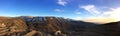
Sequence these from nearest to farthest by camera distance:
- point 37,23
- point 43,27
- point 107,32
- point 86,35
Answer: point 107,32 < point 86,35 < point 43,27 < point 37,23

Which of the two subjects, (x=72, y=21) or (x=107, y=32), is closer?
(x=107, y=32)

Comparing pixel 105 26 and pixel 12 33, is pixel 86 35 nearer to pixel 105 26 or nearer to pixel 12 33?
pixel 105 26

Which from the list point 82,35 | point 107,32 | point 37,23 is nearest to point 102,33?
point 107,32

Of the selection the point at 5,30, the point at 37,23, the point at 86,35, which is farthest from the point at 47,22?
the point at 86,35

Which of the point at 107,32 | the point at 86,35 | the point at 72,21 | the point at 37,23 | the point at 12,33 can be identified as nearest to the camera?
the point at 107,32

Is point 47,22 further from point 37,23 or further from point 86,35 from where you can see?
point 86,35

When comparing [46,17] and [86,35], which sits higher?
[46,17]
